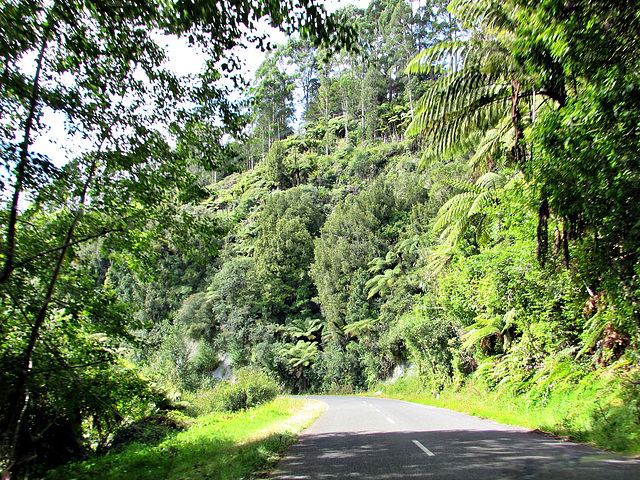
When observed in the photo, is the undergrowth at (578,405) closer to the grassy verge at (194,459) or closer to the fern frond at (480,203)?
the fern frond at (480,203)

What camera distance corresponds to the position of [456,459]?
593 centimetres

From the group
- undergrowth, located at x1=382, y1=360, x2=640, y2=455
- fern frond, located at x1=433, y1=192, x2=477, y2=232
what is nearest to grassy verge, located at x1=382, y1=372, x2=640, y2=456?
undergrowth, located at x1=382, y1=360, x2=640, y2=455

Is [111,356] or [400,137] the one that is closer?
[111,356]

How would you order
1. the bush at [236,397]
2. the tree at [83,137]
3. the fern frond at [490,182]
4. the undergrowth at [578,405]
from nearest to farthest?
1. the tree at [83,137]
2. the undergrowth at [578,405]
3. the fern frond at [490,182]
4. the bush at [236,397]

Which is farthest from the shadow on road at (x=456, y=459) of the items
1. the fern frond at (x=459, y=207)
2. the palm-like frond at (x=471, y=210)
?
the fern frond at (x=459, y=207)

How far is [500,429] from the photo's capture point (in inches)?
359

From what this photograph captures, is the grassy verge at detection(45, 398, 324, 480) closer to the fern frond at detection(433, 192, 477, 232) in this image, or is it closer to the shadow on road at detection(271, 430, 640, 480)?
the shadow on road at detection(271, 430, 640, 480)

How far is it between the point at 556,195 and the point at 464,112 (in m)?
3.79

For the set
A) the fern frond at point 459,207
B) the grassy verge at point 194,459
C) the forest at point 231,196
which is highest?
the fern frond at point 459,207

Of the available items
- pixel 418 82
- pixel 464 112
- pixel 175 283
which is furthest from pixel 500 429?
pixel 418 82

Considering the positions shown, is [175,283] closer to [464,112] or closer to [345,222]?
[345,222]

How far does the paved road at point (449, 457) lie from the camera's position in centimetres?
501

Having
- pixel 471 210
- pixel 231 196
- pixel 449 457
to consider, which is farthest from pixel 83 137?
pixel 471 210

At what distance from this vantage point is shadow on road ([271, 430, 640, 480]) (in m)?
4.97
